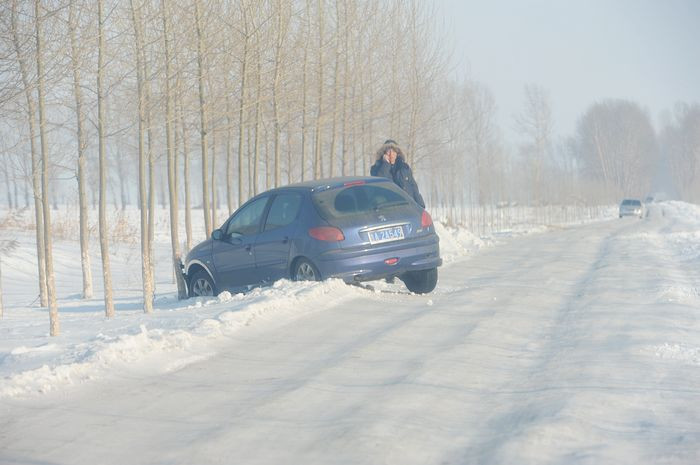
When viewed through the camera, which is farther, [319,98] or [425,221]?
[319,98]

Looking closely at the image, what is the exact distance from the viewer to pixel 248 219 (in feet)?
40.1

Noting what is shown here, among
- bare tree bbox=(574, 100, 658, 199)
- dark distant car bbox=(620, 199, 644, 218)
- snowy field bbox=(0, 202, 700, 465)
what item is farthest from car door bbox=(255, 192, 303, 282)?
bare tree bbox=(574, 100, 658, 199)

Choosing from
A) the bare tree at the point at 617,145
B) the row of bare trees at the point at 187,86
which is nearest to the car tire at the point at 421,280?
the row of bare trees at the point at 187,86

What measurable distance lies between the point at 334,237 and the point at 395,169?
520 cm

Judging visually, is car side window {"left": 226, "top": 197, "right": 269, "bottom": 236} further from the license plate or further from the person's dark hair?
the person's dark hair

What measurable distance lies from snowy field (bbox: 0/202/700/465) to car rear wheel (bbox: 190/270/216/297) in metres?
1.86

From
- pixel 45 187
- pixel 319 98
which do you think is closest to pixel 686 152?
pixel 319 98

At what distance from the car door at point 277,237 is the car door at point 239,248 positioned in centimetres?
17

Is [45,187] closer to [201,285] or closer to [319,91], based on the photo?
[201,285]

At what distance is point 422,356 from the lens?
22.8 ft

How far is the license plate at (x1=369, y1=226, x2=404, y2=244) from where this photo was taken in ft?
35.7

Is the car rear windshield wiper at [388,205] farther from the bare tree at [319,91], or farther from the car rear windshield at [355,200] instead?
the bare tree at [319,91]

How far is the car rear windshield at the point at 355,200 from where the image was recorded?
11.0 m

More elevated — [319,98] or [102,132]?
[319,98]
